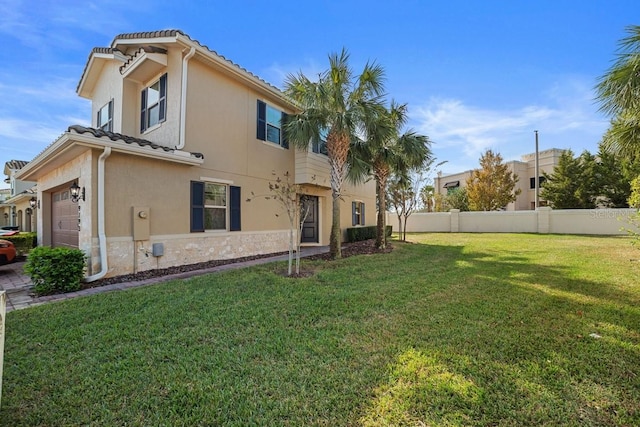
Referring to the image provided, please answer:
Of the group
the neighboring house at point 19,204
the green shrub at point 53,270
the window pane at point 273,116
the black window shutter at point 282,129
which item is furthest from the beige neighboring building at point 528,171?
the neighboring house at point 19,204

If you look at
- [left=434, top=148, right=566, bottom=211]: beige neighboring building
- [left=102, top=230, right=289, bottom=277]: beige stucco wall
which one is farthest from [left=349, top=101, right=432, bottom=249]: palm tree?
[left=434, top=148, right=566, bottom=211]: beige neighboring building

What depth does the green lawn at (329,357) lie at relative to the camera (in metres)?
2.46

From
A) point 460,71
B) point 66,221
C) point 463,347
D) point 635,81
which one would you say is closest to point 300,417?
point 463,347

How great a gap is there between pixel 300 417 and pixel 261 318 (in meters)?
2.29

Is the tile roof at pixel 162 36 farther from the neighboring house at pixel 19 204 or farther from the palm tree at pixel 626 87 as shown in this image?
the palm tree at pixel 626 87

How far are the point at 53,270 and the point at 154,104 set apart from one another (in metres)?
6.09

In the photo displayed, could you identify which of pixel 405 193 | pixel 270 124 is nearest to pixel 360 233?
pixel 405 193

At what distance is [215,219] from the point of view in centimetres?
963

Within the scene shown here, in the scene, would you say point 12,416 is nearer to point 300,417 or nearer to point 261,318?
point 300,417

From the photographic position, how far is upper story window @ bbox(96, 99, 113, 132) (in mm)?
11213

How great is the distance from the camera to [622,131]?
671cm

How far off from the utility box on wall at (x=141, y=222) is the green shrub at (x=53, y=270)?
4.47 ft

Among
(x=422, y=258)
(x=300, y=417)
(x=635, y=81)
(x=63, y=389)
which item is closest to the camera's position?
(x=300, y=417)

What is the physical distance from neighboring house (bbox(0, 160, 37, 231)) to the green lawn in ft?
49.4
